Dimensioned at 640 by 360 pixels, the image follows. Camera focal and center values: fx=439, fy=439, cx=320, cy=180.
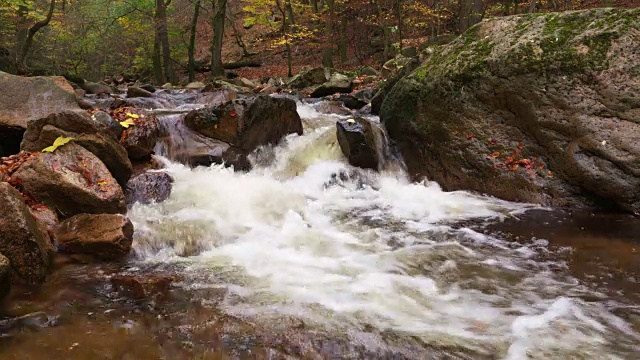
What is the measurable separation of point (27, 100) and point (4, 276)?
5013 millimetres

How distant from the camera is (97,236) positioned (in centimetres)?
442

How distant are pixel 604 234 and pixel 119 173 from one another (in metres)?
6.12

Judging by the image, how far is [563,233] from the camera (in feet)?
16.8

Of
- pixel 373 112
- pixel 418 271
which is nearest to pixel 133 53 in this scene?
pixel 373 112

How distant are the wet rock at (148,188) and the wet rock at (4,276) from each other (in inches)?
97.9

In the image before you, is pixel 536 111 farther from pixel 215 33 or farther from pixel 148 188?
pixel 215 33

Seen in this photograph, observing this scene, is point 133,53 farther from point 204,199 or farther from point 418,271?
point 418,271

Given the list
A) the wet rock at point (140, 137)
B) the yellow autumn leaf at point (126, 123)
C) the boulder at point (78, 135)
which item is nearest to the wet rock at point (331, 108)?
the wet rock at point (140, 137)

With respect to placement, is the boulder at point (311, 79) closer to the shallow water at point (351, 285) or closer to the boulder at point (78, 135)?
the shallow water at point (351, 285)

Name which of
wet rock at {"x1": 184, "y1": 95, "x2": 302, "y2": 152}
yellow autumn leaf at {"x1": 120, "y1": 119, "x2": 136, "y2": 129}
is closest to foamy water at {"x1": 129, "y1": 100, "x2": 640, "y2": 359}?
wet rock at {"x1": 184, "y1": 95, "x2": 302, "y2": 152}

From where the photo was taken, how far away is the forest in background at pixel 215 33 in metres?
17.0

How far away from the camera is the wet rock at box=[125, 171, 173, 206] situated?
6.08 m

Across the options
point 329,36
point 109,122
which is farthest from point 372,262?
point 329,36

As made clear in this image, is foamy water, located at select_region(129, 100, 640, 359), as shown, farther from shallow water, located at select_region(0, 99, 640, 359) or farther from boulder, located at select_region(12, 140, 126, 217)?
boulder, located at select_region(12, 140, 126, 217)
